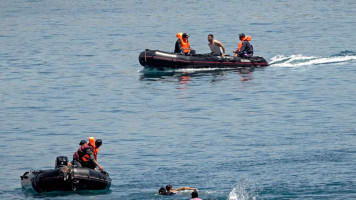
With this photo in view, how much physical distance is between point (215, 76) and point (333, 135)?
15.1 metres

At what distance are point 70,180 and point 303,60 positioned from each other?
29314 mm

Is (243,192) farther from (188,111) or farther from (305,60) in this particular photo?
(305,60)

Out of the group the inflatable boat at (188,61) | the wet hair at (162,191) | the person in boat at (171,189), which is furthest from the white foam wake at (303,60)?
the wet hair at (162,191)

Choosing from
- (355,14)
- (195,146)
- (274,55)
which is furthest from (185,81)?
(355,14)

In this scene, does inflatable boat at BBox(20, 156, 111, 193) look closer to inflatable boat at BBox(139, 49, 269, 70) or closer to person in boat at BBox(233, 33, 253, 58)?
inflatable boat at BBox(139, 49, 269, 70)

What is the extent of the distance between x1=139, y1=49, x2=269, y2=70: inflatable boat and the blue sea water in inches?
24.9

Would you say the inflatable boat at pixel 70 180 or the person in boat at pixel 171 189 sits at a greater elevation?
the inflatable boat at pixel 70 180

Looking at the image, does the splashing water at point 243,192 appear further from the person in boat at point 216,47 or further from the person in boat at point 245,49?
the person in boat at point 245,49

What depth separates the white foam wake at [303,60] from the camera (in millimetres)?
48847

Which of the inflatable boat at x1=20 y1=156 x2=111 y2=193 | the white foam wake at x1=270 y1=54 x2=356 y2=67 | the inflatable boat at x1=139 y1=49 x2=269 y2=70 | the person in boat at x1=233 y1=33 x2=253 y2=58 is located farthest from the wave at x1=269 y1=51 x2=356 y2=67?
the inflatable boat at x1=20 y1=156 x2=111 y2=193

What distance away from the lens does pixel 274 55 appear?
53.0 meters

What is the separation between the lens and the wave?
48.9 m

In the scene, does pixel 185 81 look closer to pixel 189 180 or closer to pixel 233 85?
pixel 233 85

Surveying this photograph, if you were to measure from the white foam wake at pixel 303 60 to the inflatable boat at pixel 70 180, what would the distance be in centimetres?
2658
